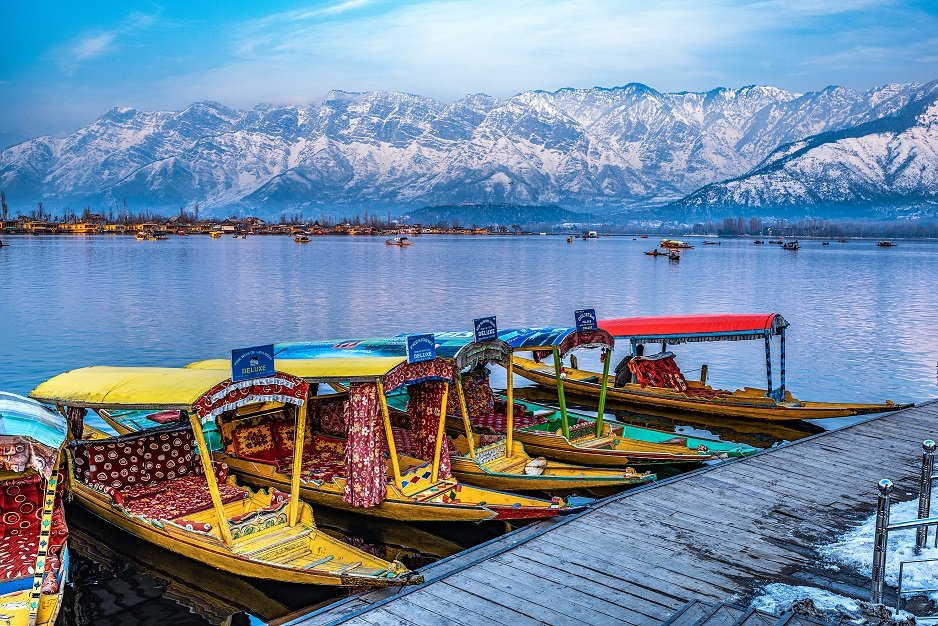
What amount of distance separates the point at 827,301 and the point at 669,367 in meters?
55.5

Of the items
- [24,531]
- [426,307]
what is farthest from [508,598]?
[426,307]

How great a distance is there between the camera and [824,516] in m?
13.2

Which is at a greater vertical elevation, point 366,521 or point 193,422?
point 193,422

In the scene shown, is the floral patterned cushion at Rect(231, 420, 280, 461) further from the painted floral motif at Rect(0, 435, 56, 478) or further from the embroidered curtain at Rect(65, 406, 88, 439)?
the painted floral motif at Rect(0, 435, 56, 478)

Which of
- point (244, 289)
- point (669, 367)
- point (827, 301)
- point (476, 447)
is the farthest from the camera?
point (244, 289)

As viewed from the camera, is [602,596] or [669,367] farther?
[669,367]

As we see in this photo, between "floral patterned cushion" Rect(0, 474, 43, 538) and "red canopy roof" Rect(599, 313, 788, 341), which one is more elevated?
"red canopy roof" Rect(599, 313, 788, 341)

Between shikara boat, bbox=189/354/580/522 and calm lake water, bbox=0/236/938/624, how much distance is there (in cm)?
106

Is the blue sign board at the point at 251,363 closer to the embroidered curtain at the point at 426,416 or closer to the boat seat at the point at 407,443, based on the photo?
the embroidered curtain at the point at 426,416

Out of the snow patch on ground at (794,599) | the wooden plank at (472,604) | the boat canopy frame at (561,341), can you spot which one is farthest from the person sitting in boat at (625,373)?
the wooden plank at (472,604)

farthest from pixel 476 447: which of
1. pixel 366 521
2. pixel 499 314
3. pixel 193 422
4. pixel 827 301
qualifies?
pixel 827 301

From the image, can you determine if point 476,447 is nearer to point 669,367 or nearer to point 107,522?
point 107,522

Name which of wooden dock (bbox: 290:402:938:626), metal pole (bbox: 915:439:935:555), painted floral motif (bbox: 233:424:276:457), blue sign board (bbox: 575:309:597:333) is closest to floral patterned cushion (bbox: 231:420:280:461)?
painted floral motif (bbox: 233:424:276:457)

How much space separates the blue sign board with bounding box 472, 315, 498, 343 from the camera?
663 inches
